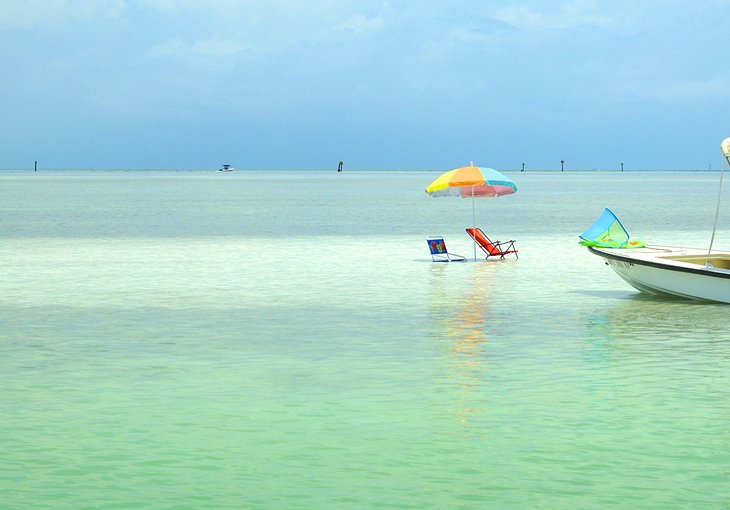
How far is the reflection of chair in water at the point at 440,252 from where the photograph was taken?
88.2 ft

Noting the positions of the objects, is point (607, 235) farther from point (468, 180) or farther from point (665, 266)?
point (468, 180)

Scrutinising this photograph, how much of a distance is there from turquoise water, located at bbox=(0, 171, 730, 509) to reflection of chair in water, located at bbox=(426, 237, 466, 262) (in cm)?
239

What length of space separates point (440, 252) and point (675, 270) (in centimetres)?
907

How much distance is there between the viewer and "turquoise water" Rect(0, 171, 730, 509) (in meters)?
8.71

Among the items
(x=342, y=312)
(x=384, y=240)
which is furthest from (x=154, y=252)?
(x=342, y=312)

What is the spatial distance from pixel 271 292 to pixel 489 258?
881cm

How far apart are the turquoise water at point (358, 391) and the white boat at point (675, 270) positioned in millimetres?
295

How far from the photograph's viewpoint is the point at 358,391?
1190 centimetres

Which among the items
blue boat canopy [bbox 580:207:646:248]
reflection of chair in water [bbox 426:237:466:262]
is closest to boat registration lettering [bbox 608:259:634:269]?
blue boat canopy [bbox 580:207:646:248]

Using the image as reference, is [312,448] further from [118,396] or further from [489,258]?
[489,258]

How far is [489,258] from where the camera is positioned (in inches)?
1116

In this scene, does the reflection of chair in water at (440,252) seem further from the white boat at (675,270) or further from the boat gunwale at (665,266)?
the boat gunwale at (665,266)

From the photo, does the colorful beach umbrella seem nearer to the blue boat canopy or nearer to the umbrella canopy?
the umbrella canopy

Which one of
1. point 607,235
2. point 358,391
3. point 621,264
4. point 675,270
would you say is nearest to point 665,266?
point 675,270
